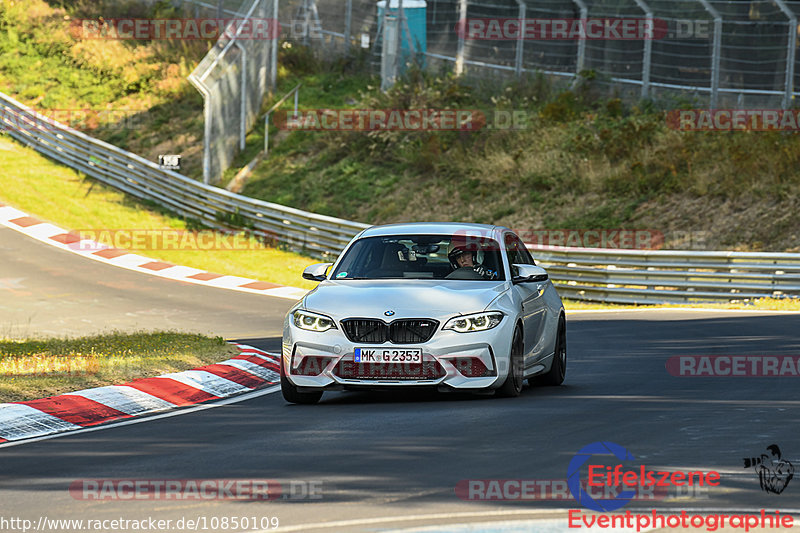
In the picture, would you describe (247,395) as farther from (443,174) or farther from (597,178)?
(443,174)

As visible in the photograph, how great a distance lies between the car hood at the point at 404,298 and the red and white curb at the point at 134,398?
1.68 metres

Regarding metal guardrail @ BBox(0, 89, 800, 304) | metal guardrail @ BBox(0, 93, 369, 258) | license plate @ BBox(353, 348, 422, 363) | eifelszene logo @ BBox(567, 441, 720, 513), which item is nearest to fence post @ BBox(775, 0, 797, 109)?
metal guardrail @ BBox(0, 89, 800, 304)

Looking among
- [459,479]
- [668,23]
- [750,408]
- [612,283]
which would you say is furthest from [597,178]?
[459,479]

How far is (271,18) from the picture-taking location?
41594mm

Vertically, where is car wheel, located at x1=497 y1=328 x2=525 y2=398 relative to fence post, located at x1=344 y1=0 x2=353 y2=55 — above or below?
below

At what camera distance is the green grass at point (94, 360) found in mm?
11477

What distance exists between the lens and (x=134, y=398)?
11375 mm

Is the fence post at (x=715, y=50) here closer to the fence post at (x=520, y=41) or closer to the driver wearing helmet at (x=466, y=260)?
the fence post at (x=520, y=41)

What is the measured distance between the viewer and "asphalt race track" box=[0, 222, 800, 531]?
6.77 m

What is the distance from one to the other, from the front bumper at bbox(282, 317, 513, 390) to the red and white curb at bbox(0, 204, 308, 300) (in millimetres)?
15026

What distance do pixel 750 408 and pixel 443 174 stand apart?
87.1 ft

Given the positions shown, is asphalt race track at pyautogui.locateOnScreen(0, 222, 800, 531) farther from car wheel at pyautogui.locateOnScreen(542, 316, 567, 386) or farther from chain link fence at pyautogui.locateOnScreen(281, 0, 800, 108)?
chain link fence at pyautogui.locateOnScreen(281, 0, 800, 108)

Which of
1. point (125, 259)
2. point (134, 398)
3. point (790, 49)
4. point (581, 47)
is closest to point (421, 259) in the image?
point (134, 398)

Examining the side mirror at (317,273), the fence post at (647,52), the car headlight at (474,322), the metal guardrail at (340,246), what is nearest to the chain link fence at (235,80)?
the metal guardrail at (340,246)
